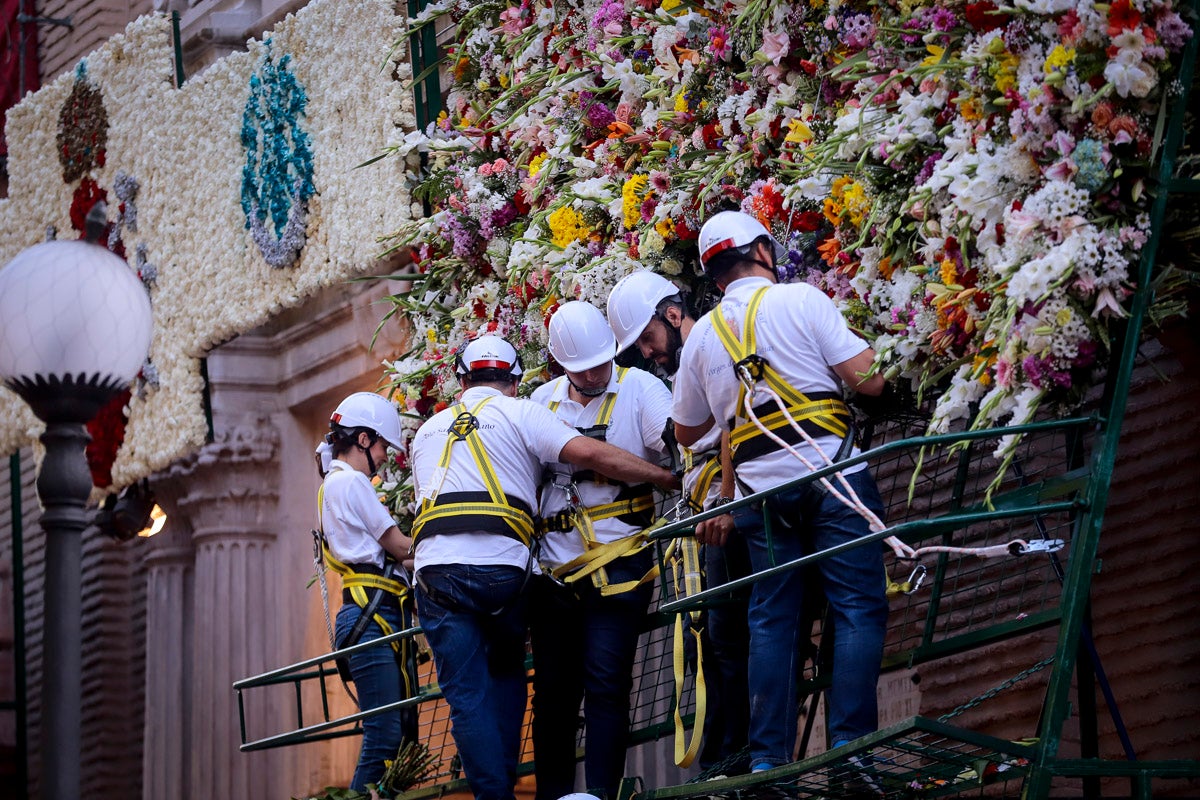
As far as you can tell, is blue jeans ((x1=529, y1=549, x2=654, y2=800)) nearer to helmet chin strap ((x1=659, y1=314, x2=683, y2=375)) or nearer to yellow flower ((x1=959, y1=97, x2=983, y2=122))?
helmet chin strap ((x1=659, y1=314, x2=683, y2=375))

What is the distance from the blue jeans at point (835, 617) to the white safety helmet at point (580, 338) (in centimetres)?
141

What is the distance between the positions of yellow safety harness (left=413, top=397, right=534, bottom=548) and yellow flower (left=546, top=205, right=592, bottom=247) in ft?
6.07

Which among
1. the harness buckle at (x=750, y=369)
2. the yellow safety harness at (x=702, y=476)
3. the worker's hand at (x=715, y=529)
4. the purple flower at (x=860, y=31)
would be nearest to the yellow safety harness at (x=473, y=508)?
the yellow safety harness at (x=702, y=476)

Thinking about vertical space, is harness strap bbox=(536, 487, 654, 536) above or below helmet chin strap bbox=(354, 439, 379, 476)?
below

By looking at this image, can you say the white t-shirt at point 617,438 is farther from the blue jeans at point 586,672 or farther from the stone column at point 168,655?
the stone column at point 168,655

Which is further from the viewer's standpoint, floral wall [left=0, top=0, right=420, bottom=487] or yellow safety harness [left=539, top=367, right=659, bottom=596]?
floral wall [left=0, top=0, right=420, bottom=487]

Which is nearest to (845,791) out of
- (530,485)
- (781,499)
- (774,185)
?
(781,499)

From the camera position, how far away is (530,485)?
7.95 metres

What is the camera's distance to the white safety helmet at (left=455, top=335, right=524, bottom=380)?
8320 mm

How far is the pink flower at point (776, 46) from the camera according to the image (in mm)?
8219

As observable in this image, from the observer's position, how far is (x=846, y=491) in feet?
22.1

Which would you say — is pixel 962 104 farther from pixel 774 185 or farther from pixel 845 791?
pixel 845 791

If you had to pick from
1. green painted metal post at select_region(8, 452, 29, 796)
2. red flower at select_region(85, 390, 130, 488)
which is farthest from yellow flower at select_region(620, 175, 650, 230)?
green painted metal post at select_region(8, 452, 29, 796)

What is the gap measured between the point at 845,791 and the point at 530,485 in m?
2.08
